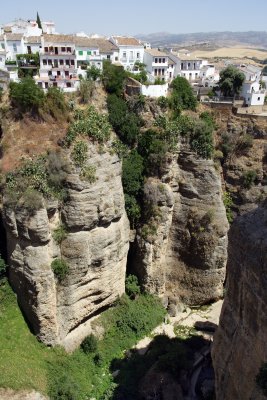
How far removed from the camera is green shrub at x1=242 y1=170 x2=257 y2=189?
34.0 meters

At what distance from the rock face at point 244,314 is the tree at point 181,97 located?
694 inches

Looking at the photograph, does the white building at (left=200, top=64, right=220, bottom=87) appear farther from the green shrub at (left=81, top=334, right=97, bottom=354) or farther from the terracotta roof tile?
the green shrub at (left=81, top=334, right=97, bottom=354)

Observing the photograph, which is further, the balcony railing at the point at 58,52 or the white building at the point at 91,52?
the white building at the point at 91,52

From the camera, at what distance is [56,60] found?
126 ft

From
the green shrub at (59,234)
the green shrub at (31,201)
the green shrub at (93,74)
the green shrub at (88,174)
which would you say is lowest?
the green shrub at (59,234)

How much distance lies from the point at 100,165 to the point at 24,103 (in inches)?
303

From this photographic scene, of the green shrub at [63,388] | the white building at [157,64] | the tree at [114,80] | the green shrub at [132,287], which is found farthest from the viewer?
the white building at [157,64]

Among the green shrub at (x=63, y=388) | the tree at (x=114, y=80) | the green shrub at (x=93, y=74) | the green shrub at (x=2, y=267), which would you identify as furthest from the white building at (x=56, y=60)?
the green shrub at (x=63, y=388)

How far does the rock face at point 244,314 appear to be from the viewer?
56.1 feet

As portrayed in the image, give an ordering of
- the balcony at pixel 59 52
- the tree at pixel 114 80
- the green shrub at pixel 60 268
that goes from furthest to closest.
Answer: the balcony at pixel 59 52 < the tree at pixel 114 80 < the green shrub at pixel 60 268

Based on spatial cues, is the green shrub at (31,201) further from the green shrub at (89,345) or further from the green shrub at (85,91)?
the green shrub at (89,345)

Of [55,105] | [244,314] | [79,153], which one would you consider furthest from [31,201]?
[244,314]

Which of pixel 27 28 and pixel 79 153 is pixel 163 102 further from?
pixel 27 28

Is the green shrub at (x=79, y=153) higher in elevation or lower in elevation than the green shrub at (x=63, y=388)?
higher
